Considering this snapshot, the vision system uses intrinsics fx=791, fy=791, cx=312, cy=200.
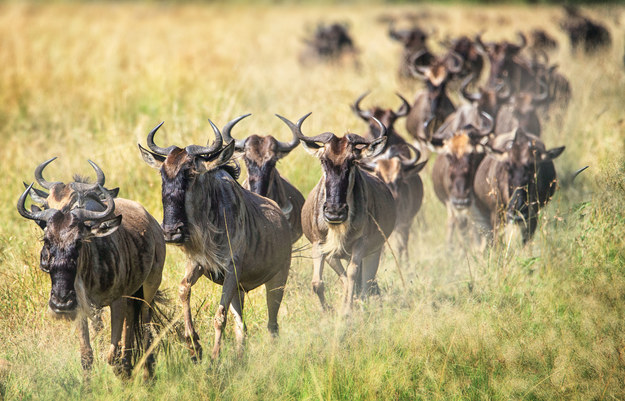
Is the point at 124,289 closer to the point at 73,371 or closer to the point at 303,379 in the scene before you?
the point at 73,371

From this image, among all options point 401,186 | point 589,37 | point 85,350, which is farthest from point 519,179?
point 589,37

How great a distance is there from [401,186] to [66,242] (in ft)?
16.4

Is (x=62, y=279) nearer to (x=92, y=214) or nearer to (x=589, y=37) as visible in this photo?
(x=92, y=214)

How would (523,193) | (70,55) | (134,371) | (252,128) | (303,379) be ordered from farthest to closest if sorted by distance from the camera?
(70,55)
(252,128)
(523,193)
(303,379)
(134,371)

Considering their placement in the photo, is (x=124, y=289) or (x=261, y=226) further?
(x=261, y=226)

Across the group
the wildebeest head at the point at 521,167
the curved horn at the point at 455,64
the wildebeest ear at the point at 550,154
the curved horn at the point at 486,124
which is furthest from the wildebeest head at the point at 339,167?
the curved horn at the point at 455,64

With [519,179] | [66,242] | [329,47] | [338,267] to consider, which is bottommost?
[329,47]

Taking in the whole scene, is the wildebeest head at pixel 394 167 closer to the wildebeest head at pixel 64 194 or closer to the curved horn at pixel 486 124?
the curved horn at pixel 486 124

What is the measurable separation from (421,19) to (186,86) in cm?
2274

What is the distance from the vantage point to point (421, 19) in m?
34.5

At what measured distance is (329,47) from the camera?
74.7 feet

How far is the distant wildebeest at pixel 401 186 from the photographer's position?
9.09 metres

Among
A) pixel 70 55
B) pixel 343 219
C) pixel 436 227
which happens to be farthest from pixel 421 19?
pixel 343 219

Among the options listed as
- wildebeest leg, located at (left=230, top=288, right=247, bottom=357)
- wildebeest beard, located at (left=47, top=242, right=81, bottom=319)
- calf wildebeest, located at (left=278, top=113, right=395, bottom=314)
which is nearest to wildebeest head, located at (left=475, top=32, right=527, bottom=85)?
calf wildebeest, located at (left=278, top=113, right=395, bottom=314)
